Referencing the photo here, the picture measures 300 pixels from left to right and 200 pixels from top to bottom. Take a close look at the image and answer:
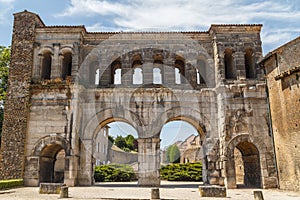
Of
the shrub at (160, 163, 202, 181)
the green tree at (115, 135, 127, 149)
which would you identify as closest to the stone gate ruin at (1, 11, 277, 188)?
the shrub at (160, 163, 202, 181)

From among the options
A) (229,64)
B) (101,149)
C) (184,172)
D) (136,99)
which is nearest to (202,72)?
(229,64)

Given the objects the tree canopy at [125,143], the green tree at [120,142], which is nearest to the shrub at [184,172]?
→ the tree canopy at [125,143]

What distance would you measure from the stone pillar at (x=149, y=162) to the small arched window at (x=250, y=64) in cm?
685

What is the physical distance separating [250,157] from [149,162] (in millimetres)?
5759

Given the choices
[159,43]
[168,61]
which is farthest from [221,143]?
[159,43]

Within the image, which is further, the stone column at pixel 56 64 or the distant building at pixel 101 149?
the distant building at pixel 101 149

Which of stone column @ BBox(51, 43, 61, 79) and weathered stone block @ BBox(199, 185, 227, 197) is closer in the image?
weathered stone block @ BBox(199, 185, 227, 197)

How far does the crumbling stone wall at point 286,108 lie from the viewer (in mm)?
13180

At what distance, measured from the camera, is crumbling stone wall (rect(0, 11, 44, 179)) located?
15.1 m

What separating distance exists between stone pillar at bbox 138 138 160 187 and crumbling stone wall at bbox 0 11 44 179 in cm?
615

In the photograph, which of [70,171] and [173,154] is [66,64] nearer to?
[70,171]

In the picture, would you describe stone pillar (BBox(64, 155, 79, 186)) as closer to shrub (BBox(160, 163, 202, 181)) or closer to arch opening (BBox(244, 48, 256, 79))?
arch opening (BBox(244, 48, 256, 79))

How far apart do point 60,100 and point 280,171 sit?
1190 centimetres

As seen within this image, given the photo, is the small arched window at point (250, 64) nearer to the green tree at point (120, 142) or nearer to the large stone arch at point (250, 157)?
the large stone arch at point (250, 157)
